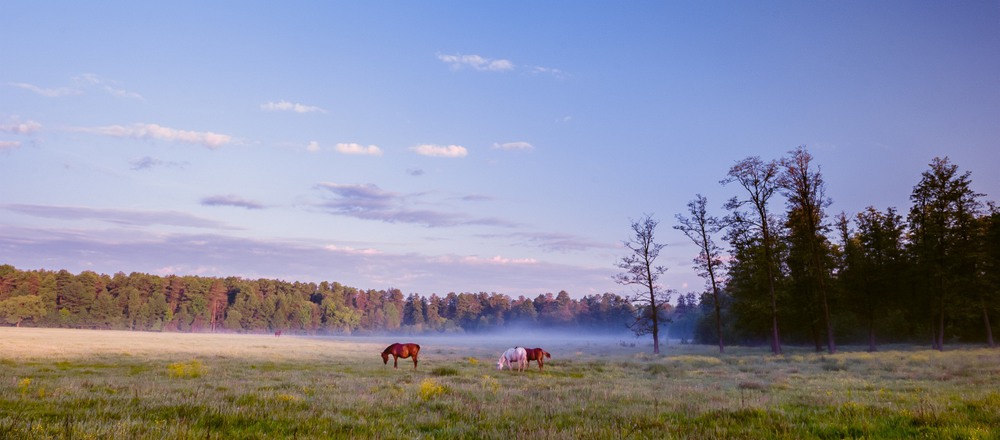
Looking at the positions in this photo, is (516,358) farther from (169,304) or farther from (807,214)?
(169,304)

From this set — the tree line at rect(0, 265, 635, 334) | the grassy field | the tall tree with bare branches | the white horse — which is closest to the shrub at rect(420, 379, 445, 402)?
the grassy field

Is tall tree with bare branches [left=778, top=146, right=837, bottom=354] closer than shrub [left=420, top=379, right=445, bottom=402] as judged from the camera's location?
No

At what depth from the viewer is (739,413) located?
394 inches

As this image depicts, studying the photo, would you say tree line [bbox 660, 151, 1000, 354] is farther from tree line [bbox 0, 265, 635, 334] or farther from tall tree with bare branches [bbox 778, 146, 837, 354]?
tree line [bbox 0, 265, 635, 334]

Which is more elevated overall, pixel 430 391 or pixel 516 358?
pixel 430 391

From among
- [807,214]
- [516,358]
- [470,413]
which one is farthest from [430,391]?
[807,214]

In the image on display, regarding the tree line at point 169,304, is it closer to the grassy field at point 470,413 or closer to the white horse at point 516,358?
the white horse at point 516,358

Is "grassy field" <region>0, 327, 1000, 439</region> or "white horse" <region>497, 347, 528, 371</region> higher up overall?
"grassy field" <region>0, 327, 1000, 439</region>

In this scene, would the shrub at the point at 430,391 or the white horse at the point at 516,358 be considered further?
the white horse at the point at 516,358

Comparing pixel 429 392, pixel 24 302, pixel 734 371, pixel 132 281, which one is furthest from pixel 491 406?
pixel 132 281

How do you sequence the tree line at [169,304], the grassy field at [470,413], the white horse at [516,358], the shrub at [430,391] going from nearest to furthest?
the grassy field at [470,413] → the shrub at [430,391] → the white horse at [516,358] → the tree line at [169,304]

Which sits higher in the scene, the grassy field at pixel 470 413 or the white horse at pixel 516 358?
the grassy field at pixel 470 413

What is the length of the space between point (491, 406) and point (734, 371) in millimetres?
20193

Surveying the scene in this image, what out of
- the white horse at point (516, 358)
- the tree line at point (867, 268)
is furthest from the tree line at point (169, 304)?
the white horse at point (516, 358)
